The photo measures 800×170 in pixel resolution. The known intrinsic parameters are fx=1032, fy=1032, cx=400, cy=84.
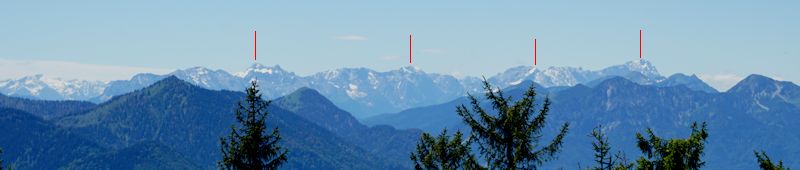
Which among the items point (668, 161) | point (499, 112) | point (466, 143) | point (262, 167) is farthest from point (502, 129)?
point (262, 167)

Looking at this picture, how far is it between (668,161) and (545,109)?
20.6 ft

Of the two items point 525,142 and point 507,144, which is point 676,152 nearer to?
point 525,142

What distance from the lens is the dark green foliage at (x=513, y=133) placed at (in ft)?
153

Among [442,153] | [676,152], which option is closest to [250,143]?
[442,153]

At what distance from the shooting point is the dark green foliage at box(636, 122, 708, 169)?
48219mm

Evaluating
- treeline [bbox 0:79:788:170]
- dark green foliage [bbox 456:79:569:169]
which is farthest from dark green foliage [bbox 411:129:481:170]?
dark green foliage [bbox 456:79:569:169]

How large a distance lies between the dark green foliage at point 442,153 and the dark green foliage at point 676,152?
876 centimetres

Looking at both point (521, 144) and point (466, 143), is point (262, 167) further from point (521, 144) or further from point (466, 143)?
point (521, 144)

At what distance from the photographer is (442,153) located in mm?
53656

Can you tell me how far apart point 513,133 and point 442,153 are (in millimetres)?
7928

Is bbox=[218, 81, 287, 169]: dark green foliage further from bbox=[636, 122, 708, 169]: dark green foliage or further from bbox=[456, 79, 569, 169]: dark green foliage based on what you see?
bbox=[636, 122, 708, 169]: dark green foliage

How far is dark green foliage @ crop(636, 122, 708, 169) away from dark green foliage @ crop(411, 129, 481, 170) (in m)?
8.76

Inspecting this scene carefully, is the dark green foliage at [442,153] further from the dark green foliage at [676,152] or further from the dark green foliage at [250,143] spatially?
the dark green foliage at [676,152]

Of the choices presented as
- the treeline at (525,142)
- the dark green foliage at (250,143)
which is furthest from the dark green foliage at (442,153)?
the dark green foliage at (250,143)
